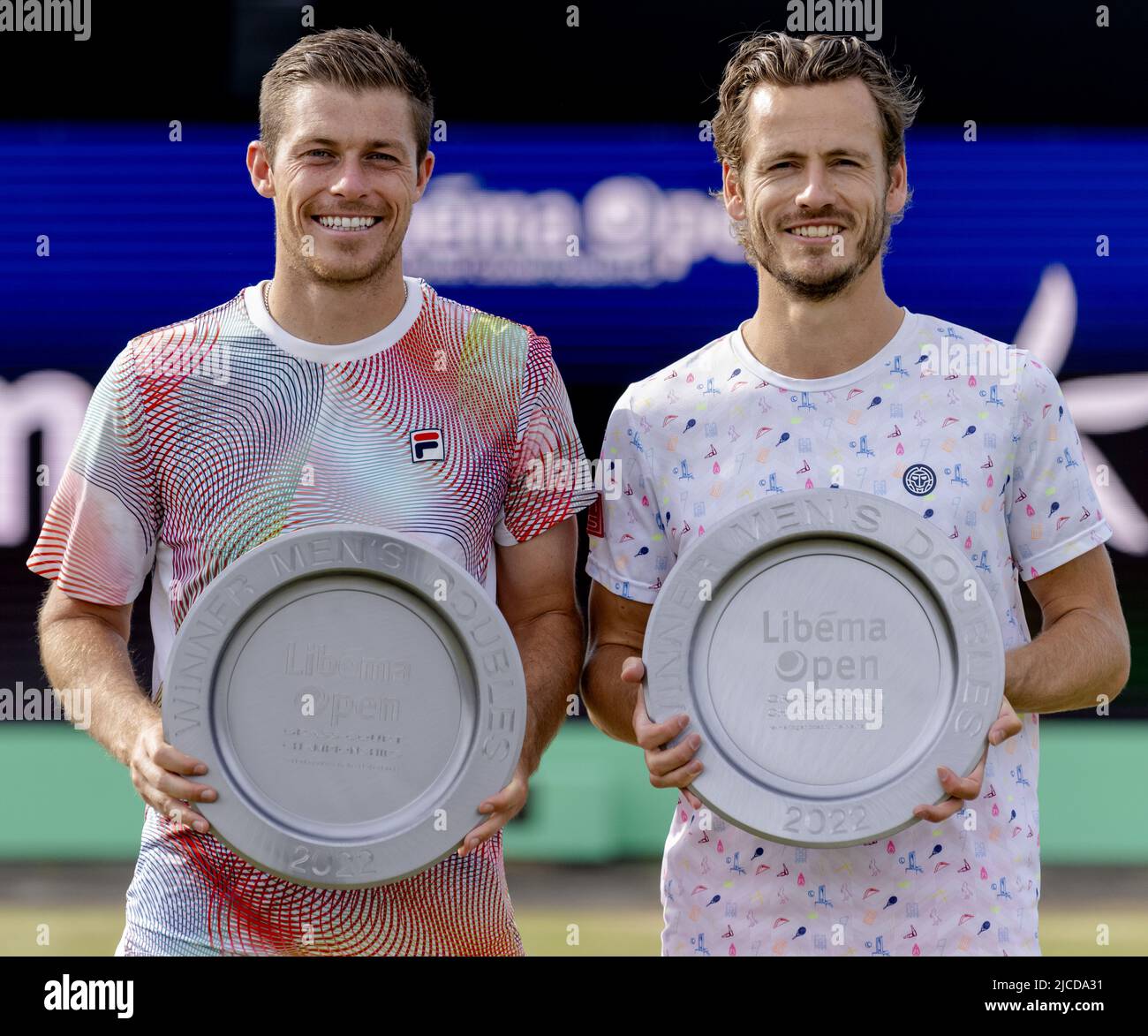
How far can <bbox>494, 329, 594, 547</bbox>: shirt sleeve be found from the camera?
261 centimetres

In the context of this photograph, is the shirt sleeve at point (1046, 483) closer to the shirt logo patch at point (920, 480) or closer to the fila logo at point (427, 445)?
the shirt logo patch at point (920, 480)

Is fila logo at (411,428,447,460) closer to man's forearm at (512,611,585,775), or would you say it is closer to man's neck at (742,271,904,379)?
man's forearm at (512,611,585,775)

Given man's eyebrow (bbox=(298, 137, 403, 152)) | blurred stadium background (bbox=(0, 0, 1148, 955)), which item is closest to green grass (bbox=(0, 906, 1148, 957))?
blurred stadium background (bbox=(0, 0, 1148, 955))

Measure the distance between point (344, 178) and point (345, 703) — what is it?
2.69 feet

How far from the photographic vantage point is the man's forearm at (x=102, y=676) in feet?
7.86

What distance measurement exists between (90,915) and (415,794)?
340 cm

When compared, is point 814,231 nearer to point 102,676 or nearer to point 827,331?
point 827,331

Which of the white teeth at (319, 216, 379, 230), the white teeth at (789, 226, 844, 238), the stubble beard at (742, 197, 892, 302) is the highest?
the white teeth at (319, 216, 379, 230)

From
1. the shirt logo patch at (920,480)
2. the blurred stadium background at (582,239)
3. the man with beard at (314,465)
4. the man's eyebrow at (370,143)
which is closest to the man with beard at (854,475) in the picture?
the shirt logo patch at (920,480)

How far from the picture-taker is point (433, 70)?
4801 mm

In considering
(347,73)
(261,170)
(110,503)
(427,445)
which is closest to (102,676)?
(110,503)
